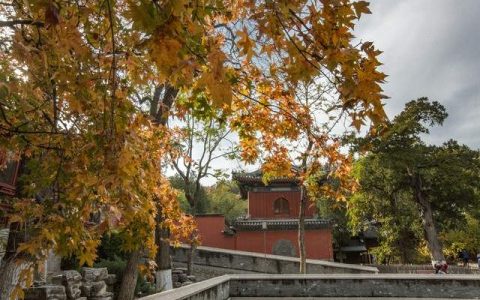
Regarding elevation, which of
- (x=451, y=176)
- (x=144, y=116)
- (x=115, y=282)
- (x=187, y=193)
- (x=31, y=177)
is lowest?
(x=115, y=282)

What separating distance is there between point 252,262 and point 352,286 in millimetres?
10384

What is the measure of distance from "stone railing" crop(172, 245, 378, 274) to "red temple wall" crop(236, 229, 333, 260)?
17.7ft

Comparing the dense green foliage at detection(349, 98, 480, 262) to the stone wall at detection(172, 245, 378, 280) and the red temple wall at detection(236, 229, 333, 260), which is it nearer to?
the red temple wall at detection(236, 229, 333, 260)

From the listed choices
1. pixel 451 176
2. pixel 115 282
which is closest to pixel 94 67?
pixel 115 282

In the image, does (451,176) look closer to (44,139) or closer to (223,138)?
(223,138)

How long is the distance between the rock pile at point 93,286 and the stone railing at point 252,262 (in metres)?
8.62

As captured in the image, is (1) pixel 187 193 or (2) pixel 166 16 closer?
(2) pixel 166 16

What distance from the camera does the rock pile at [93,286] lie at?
9.01 metres

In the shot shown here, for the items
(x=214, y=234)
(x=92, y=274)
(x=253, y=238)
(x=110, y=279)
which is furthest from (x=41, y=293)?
(x=253, y=238)

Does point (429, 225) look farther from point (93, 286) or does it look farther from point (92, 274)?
point (93, 286)

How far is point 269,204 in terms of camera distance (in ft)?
89.0

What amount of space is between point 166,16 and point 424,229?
22.8m

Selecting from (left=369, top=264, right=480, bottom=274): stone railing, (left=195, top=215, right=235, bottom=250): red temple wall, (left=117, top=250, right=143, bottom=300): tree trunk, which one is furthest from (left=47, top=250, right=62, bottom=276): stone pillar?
(left=369, top=264, right=480, bottom=274): stone railing

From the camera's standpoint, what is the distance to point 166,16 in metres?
1.88
